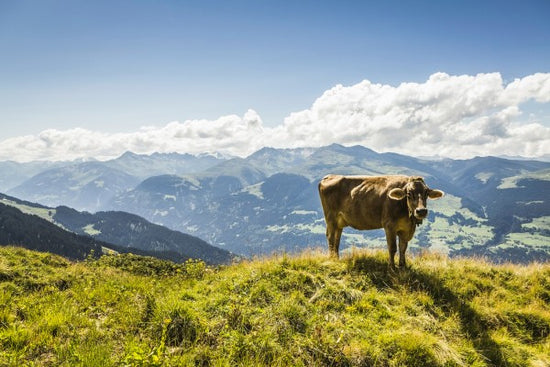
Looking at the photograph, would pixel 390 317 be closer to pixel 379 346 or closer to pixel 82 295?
pixel 379 346

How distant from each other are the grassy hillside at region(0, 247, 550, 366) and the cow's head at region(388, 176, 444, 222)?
187cm

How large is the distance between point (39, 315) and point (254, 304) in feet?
14.5

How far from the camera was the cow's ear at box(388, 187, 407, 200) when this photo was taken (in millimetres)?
9297

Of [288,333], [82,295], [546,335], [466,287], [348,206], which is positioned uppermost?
[348,206]

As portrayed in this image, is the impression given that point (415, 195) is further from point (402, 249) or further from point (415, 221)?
point (402, 249)

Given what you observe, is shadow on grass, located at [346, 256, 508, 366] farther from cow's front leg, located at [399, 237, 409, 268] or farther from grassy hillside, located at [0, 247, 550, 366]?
cow's front leg, located at [399, 237, 409, 268]

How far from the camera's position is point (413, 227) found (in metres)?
9.75

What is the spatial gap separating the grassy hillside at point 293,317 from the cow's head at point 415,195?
1874 mm

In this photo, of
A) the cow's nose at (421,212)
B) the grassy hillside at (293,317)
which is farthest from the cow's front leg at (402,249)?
the cow's nose at (421,212)

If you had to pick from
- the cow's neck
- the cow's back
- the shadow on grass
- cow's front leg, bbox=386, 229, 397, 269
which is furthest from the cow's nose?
the shadow on grass

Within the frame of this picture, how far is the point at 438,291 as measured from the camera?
8.55 m

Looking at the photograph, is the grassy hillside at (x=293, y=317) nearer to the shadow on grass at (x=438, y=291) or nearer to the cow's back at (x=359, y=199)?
the shadow on grass at (x=438, y=291)

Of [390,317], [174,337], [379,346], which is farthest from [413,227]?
[174,337]

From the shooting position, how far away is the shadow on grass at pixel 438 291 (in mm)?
6676
